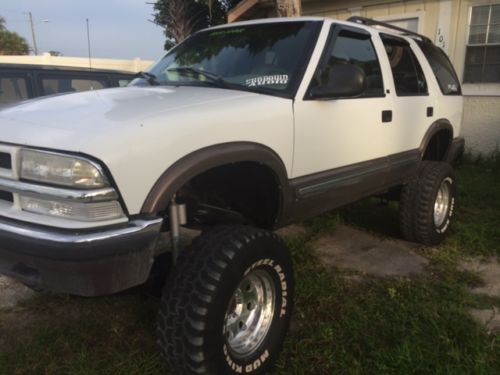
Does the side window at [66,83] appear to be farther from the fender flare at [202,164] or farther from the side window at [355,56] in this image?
the fender flare at [202,164]

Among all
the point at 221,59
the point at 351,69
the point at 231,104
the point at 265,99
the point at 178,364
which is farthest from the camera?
the point at 221,59

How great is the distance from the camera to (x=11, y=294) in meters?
3.62

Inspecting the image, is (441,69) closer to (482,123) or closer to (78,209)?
(482,123)

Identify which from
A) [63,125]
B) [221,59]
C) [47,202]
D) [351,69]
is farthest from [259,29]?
[47,202]

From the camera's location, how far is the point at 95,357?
2.78 meters

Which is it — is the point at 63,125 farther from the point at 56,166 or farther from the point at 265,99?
the point at 265,99

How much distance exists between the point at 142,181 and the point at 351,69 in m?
1.57

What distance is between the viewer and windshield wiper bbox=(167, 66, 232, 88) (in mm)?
3045

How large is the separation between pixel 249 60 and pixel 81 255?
6.12 ft

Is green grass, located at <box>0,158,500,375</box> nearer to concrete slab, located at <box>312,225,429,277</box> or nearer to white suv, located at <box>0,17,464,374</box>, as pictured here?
concrete slab, located at <box>312,225,429,277</box>

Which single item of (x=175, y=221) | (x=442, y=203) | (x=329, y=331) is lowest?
(x=329, y=331)

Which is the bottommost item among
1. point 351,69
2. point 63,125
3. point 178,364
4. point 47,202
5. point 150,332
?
point 150,332

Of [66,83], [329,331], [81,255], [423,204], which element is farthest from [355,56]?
[66,83]

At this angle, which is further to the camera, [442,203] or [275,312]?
[442,203]
